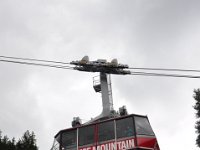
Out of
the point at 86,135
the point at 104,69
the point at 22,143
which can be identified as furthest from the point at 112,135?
the point at 22,143

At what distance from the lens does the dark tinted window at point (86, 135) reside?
2192cm

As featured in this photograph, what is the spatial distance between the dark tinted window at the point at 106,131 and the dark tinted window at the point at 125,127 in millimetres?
383

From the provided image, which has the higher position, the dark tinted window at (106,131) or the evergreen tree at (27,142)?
the evergreen tree at (27,142)

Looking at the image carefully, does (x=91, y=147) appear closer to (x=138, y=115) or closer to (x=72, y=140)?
(x=72, y=140)

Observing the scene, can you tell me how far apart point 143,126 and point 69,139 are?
4.73m

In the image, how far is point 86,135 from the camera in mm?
22156

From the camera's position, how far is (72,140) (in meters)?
22.5

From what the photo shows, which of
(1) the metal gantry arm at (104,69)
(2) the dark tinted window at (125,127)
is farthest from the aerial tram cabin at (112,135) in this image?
(1) the metal gantry arm at (104,69)

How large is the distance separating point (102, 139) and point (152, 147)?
300 centimetres

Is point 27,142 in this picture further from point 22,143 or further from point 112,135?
point 112,135

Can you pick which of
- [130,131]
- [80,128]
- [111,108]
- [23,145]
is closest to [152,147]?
[130,131]

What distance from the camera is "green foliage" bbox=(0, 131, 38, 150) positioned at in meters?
55.2

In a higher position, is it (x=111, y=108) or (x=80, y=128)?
(x=111, y=108)

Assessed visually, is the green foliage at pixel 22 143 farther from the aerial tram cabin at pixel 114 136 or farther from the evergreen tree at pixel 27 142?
the aerial tram cabin at pixel 114 136
